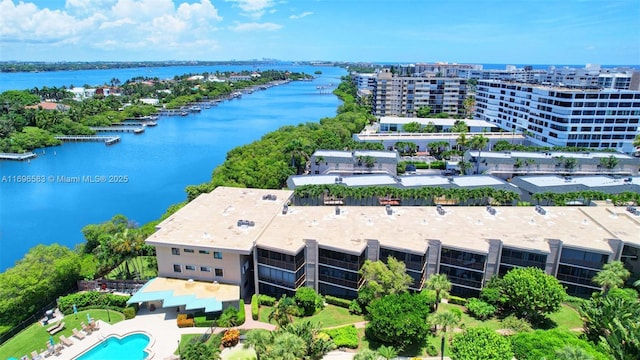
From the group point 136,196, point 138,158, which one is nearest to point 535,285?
point 136,196

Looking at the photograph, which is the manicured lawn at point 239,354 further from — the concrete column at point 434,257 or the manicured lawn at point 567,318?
the manicured lawn at point 567,318

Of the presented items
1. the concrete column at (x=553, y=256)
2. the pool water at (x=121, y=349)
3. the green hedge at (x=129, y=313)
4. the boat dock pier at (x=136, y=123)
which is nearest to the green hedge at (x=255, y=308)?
the pool water at (x=121, y=349)

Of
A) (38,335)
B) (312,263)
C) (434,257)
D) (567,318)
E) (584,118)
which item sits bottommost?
(38,335)

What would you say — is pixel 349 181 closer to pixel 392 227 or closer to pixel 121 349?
pixel 392 227

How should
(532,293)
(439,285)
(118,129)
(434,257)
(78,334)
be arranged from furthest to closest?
1. (118,129)
2. (434,257)
3. (78,334)
4. (532,293)
5. (439,285)

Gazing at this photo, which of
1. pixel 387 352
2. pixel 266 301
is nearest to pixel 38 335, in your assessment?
pixel 266 301

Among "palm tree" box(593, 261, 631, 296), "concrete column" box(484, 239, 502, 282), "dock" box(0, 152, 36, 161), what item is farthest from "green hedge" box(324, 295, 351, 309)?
"dock" box(0, 152, 36, 161)
